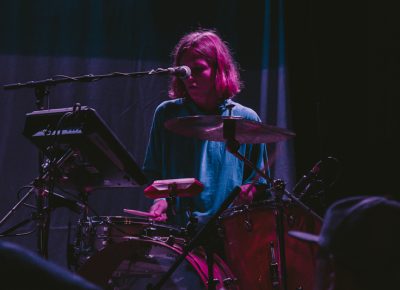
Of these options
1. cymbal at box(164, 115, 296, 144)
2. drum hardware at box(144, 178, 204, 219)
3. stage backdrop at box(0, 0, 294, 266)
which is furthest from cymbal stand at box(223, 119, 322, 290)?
stage backdrop at box(0, 0, 294, 266)

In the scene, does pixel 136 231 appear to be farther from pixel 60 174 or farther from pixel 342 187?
pixel 342 187

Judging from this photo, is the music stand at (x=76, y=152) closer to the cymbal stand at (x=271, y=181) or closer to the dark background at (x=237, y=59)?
the cymbal stand at (x=271, y=181)

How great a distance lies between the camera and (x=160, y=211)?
3.01 meters

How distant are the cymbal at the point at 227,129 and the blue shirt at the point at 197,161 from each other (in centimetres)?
48

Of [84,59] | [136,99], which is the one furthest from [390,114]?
[84,59]

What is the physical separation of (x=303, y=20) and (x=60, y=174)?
263 cm

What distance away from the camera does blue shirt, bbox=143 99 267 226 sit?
3.36 metres

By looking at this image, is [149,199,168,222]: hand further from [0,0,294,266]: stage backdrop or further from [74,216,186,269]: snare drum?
[0,0,294,266]: stage backdrop

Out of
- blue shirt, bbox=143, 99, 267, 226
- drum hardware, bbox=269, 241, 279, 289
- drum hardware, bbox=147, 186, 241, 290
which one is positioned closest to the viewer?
drum hardware, bbox=147, 186, 241, 290

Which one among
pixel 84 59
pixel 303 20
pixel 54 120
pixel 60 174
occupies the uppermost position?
pixel 303 20

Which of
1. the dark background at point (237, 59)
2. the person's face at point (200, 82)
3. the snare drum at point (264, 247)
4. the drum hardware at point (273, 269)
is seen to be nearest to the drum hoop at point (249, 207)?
the snare drum at point (264, 247)

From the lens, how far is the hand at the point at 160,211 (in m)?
2.92

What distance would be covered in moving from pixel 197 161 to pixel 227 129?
814mm

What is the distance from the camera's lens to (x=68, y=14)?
4457 millimetres
